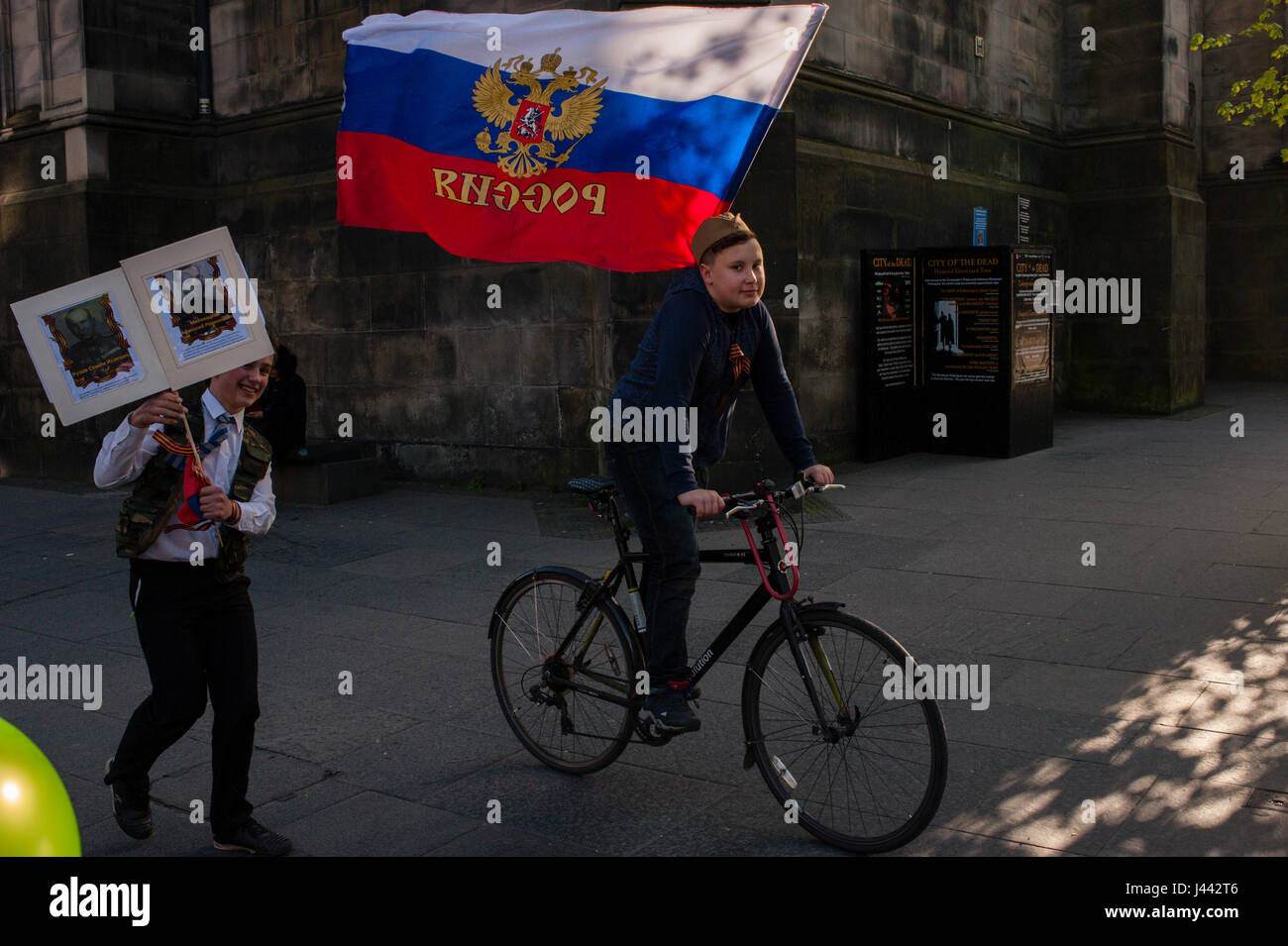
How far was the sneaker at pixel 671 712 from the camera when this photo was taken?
14.2 ft

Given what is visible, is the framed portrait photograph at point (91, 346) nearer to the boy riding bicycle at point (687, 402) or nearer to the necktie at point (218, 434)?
the necktie at point (218, 434)

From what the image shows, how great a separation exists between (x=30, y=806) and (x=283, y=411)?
955 cm

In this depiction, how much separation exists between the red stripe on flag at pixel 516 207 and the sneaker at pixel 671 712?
2.62 m

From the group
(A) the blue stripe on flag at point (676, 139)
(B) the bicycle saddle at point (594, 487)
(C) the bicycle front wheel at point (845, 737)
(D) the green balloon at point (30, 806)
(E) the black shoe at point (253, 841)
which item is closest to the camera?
(D) the green balloon at point (30, 806)

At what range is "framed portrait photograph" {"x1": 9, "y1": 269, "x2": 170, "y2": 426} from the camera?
3658 mm

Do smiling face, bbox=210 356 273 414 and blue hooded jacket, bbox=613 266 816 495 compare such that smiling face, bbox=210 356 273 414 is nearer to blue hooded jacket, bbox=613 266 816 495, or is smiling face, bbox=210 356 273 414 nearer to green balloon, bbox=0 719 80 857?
blue hooded jacket, bbox=613 266 816 495

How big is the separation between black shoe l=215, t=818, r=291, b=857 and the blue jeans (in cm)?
134

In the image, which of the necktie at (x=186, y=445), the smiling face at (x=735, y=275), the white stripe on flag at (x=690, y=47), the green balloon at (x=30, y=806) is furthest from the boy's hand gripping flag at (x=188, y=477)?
the white stripe on flag at (x=690, y=47)

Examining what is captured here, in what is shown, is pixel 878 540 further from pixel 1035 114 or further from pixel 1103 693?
pixel 1035 114

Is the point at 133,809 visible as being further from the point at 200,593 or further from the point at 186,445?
the point at 186,445

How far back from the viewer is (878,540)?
29.6 feet

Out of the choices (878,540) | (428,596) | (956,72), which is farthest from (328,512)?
(956,72)

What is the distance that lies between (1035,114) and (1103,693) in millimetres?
13356

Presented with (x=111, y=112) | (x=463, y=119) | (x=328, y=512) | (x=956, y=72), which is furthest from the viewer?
(x=956, y=72)
